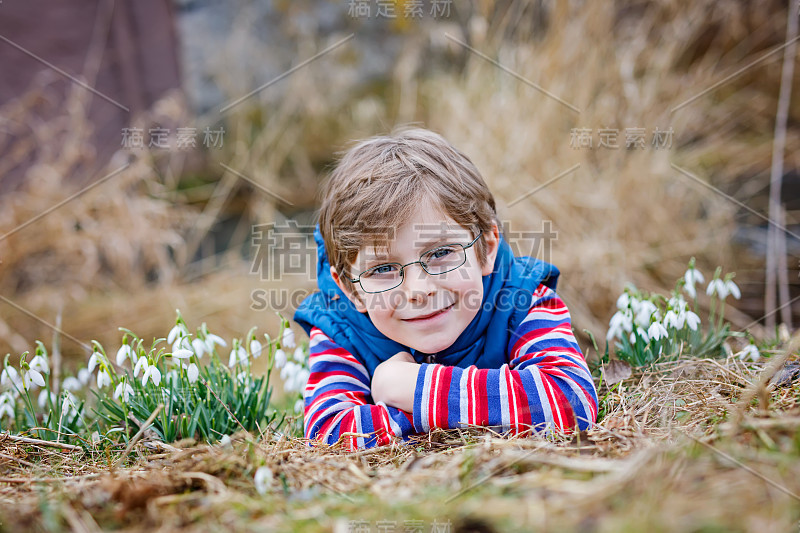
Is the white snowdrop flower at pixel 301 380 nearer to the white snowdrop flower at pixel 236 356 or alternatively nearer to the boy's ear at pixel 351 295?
the white snowdrop flower at pixel 236 356

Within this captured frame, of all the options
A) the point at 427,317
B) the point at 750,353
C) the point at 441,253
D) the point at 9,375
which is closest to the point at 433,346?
the point at 427,317

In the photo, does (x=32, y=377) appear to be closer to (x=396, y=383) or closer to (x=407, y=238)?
(x=396, y=383)

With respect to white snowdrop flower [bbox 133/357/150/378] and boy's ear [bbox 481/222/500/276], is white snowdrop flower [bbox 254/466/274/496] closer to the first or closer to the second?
white snowdrop flower [bbox 133/357/150/378]

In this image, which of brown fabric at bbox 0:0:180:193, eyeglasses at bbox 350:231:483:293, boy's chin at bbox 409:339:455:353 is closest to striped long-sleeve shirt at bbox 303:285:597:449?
boy's chin at bbox 409:339:455:353

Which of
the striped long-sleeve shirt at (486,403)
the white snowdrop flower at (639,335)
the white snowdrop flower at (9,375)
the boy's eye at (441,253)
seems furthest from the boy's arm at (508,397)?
the white snowdrop flower at (9,375)

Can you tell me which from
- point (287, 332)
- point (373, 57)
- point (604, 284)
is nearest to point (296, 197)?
point (373, 57)

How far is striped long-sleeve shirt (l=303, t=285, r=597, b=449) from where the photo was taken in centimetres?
204

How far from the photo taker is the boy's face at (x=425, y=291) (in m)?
2.13

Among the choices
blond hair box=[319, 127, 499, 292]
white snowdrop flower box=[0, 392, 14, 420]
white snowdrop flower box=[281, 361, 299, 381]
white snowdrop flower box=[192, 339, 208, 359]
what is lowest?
white snowdrop flower box=[0, 392, 14, 420]

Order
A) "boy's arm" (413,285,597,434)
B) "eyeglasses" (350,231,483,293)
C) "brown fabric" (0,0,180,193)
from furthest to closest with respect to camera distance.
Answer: "brown fabric" (0,0,180,193)
"eyeglasses" (350,231,483,293)
"boy's arm" (413,285,597,434)

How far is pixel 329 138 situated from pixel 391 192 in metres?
4.69

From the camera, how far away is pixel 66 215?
4656 mm

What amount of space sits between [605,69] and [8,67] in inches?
211

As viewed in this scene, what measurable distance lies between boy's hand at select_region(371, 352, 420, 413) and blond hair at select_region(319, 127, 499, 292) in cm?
36
